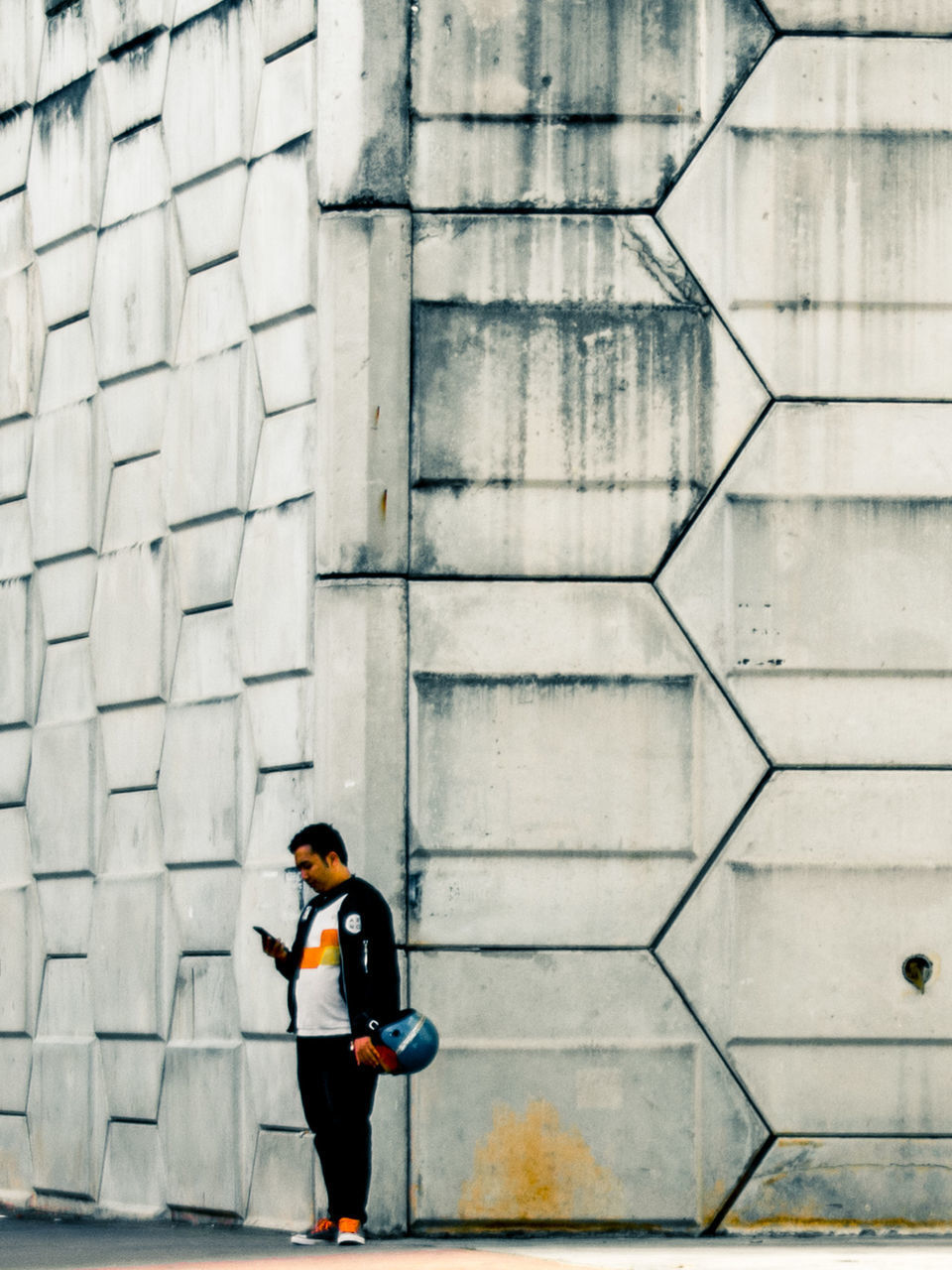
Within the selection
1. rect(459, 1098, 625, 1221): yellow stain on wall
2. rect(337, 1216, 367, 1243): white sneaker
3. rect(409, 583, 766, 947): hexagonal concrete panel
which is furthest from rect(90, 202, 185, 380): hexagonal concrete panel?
rect(337, 1216, 367, 1243): white sneaker

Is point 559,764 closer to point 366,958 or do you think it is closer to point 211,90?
point 366,958

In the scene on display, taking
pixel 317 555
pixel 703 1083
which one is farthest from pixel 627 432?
pixel 703 1083

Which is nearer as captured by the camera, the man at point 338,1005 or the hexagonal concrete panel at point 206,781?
the man at point 338,1005

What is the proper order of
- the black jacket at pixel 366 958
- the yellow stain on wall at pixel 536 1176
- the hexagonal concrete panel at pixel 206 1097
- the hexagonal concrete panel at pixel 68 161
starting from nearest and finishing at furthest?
the black jacket at pixel 366 958 → the yellow stain on wall at pixel 536 1176 → the hexagonal concrete panel at pixel 206 1097 → the hexagonal concrete panel at pixel 68 161

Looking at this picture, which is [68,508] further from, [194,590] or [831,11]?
[831,11]

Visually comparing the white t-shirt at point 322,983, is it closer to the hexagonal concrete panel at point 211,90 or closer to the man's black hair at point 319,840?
the man's black hair at point 319,840

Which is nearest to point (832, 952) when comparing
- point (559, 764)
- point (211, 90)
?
point (559, 764)

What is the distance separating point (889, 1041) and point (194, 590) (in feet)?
11.1

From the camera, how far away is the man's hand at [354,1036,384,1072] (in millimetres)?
7973

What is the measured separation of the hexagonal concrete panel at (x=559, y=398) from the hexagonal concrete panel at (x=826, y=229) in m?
0.18

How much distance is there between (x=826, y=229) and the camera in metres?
8.98

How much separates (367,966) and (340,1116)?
0.55m

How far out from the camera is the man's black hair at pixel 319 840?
833 centimetres

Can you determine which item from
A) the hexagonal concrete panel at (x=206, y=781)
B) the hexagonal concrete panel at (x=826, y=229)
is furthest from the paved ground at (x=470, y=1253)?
the hexagonal concrete panel at (x=826, y=229)
